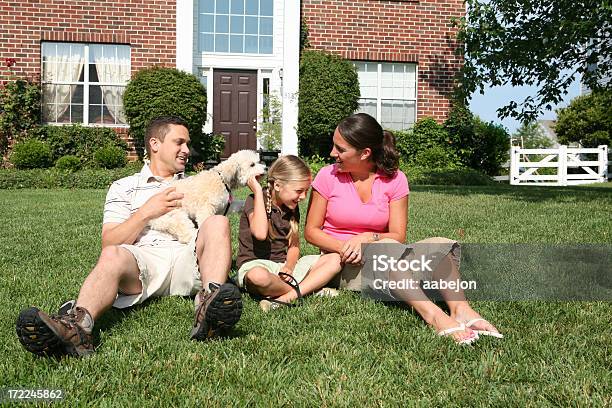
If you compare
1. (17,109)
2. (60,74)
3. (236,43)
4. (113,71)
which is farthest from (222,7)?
(17,109)

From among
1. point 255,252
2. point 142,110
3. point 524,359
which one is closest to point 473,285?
point 524,359

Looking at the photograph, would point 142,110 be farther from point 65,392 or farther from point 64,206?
point 65,392

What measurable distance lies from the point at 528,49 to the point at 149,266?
30.2ft

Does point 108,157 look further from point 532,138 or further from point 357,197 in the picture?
point 532,138

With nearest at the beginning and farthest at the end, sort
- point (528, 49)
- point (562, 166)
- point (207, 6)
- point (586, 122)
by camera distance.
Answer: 1. point (528, 49)
2. point (207, 6)
3. point (562, 166)
4. point (586, 122)

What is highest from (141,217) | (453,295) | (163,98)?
(163,98)

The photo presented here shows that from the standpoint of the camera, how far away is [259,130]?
15.3 metres

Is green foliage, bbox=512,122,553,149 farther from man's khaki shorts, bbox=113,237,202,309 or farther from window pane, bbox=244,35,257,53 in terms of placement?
man's khaki shorts, bbox=113,237,202,309

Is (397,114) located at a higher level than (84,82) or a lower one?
lower

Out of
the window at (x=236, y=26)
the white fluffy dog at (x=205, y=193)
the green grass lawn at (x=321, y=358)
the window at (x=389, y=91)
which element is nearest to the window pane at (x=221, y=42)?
the window at (x=236, y=26)

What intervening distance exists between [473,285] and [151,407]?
7.11 feet

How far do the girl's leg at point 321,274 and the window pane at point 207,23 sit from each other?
12.5 meters

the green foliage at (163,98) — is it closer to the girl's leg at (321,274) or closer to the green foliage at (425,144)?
the green foliage at (425,144)

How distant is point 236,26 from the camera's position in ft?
50.3
